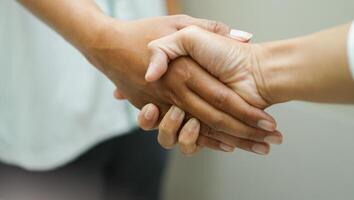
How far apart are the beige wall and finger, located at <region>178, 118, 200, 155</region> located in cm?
36

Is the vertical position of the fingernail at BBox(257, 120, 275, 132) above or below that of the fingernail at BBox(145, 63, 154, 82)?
below

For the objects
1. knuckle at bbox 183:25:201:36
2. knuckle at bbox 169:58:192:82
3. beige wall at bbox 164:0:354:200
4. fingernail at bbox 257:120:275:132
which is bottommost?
beige wall at bbox 164:0:354:200

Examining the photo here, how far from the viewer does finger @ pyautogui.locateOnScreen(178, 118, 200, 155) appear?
84 centimetres

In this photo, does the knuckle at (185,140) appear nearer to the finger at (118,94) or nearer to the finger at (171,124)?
the finger at (171,124)

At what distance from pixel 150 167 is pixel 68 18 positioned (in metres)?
0.45

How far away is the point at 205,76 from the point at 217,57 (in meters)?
0.05

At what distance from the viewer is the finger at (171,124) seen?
0.84 metres

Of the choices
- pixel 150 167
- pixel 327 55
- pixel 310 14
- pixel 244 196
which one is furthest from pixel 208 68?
pixel 244 196

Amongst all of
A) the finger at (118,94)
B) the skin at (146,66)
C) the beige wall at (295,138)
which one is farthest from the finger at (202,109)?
the beige wall at (295,138)

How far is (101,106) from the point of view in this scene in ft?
3.23

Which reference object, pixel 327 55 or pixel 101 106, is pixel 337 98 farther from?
pixel 101 106

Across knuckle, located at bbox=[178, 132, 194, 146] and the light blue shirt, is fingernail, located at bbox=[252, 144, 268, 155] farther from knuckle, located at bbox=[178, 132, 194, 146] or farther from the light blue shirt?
the light blue shirt

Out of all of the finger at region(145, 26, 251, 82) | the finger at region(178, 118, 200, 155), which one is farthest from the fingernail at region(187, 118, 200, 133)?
the finger at region(145, 26, 251, 82)

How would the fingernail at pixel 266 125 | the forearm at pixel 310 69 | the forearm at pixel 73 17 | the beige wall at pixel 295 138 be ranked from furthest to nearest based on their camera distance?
the beige wall at pixel 295 138 < the forearm at pixel 73 17 < the fingernail at pixel 266 125 < the forearm at pixel 310 69
